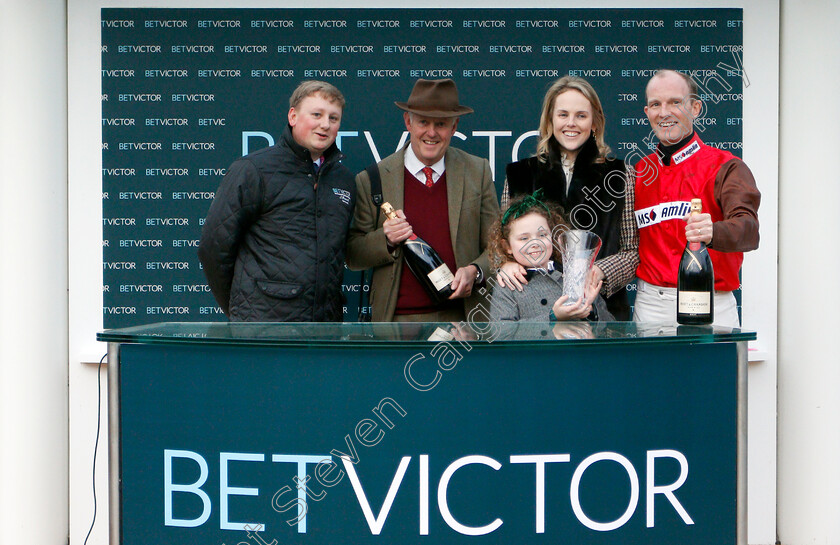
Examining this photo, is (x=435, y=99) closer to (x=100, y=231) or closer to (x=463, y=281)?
(x=463, y=281)

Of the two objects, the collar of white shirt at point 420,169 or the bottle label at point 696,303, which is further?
the collar of white shirt at point 420,169

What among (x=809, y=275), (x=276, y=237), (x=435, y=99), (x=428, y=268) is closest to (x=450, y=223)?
(x=428, y=268)

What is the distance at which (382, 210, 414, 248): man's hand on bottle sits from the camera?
3014mm

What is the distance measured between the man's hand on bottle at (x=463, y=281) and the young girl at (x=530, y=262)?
0.71 ft

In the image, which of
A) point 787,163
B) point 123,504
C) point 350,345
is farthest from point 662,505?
point 787,163

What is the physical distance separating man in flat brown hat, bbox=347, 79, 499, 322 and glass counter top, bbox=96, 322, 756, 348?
891 mm

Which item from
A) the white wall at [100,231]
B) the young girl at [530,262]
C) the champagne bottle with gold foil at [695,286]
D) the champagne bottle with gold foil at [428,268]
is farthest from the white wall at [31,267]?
the champagne bottle with gold foil at [695,286]

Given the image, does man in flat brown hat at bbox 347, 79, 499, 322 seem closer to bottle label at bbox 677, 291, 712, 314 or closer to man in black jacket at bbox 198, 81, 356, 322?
man in black jacket at bbox 198, 81, 356, 322

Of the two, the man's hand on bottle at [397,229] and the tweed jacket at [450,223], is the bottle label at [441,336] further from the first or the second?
the tweed jacket at [450,223]

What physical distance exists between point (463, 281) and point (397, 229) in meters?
0.35

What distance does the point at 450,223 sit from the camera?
3229mm

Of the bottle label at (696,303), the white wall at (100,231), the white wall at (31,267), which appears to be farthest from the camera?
the white wall at (100,231)

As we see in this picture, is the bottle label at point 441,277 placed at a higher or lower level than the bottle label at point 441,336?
higher

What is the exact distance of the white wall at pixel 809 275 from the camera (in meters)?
3.46
